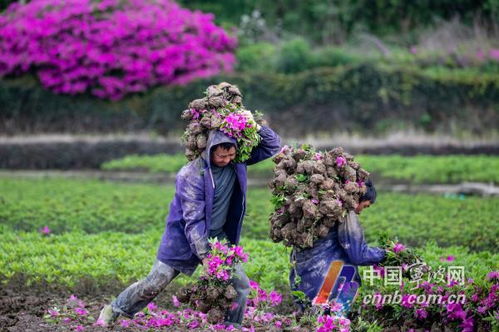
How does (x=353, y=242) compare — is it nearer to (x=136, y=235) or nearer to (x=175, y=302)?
(x=175, y=302)

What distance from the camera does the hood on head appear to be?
5.56m

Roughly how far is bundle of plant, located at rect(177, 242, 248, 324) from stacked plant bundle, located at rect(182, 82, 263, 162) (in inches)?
28.8

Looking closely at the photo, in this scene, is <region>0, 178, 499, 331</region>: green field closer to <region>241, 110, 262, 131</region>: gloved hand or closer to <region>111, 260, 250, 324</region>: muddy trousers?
<region>111, 260, 250, 324</region>: muddy trousers

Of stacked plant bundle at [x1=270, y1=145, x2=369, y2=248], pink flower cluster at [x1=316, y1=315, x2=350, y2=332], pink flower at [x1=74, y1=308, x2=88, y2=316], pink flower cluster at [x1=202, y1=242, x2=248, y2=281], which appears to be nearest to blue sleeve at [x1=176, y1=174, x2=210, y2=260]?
pink flower cluster at [x1=202, y1=242, x2=248, y2=281]

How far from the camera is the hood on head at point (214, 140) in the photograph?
5562mm

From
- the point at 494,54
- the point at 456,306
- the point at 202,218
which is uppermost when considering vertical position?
the point at 494,54

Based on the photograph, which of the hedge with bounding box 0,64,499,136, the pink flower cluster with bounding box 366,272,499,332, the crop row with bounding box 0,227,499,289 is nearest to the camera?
the pink flower cluster with bounding box 366,272,499,332

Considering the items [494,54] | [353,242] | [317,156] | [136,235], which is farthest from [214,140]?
[494,54]

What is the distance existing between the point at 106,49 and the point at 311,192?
12.5 meters

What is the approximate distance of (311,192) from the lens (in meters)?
5.57

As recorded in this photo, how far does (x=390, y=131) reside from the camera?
621 inches

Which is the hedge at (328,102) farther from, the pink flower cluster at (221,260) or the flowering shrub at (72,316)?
the pink flower cluster at (221,260)

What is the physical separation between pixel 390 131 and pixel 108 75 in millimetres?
6181

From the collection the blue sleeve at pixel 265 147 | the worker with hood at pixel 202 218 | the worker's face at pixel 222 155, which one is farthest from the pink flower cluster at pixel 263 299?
the worker's face at pixel 222 155
